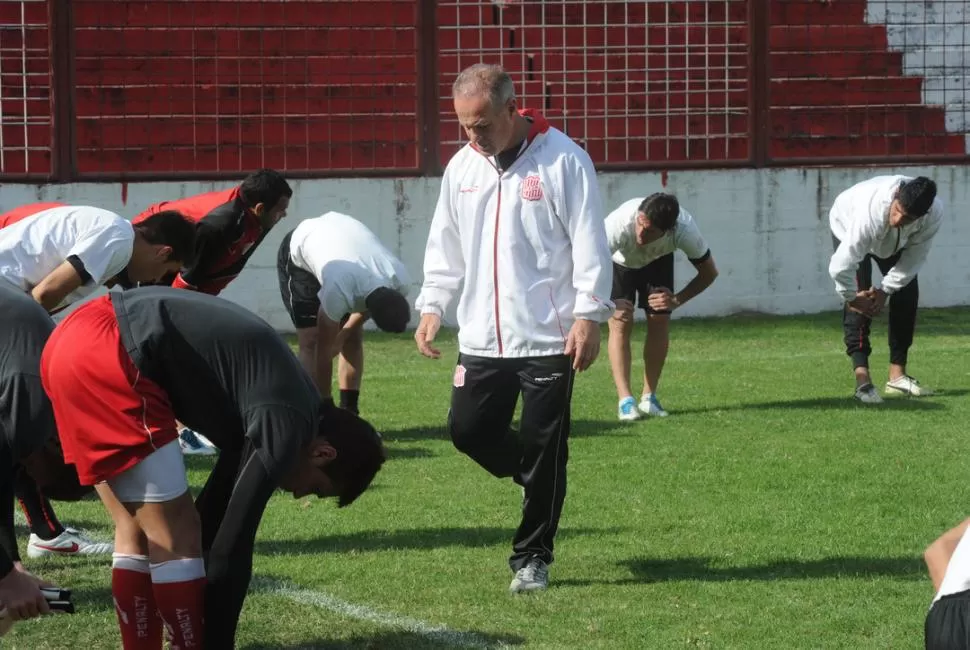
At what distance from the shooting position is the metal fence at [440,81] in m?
15.7

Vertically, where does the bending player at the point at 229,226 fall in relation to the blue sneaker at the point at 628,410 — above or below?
above

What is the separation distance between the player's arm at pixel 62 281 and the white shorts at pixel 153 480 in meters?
2.51

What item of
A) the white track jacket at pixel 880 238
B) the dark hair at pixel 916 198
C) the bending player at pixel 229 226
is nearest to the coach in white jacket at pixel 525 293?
the bending player at pixel 229 226

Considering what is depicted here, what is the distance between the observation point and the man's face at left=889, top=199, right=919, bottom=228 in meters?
10.9

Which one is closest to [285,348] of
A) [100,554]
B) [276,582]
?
[276,582]

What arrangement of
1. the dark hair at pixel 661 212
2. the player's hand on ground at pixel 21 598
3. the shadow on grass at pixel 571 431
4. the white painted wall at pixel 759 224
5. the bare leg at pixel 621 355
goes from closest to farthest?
the player's hand on ground at pixel 21 598
the shadow on grass at pixel 571 431
the dark hair at pixel 661 212
the bare leg at pixel 621 355
the white painted wall at pixel 759 224

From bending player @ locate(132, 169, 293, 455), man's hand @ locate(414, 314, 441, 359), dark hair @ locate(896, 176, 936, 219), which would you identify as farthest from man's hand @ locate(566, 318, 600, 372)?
dark hair @ locate(896, 176, 936, 219)

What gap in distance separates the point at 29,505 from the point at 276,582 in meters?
1.30

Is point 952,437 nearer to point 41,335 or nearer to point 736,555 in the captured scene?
point 736,555

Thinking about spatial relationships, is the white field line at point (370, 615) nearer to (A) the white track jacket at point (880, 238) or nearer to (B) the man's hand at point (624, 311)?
(B) the man's hand at point (624, 311)

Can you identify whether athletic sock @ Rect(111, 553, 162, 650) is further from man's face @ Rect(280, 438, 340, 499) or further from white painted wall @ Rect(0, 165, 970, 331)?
white painted wall @ Rect(0, 165, 970, 331)

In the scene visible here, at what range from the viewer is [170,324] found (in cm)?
457

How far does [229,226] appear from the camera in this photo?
954cm

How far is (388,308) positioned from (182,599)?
4713 millimetres
